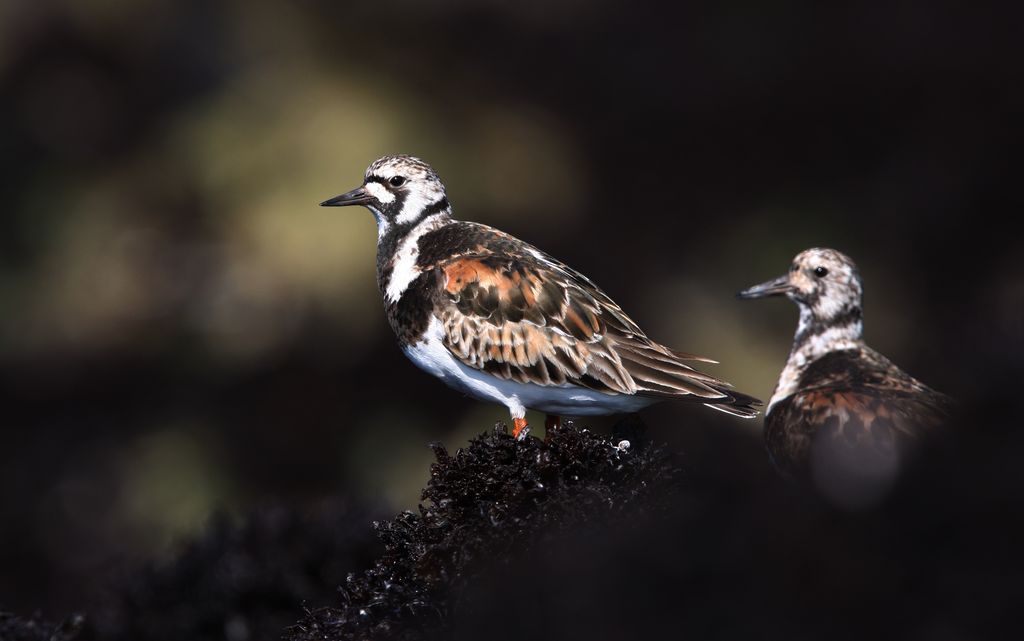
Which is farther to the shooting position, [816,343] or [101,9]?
[101,9]

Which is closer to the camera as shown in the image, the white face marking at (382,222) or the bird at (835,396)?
the bird at (835,396)

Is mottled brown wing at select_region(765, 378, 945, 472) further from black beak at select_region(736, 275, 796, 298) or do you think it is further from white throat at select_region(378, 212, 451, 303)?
white throat at select_region(378, 212, 451, 303)

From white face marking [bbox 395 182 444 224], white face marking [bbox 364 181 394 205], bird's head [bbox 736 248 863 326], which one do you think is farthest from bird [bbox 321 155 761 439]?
bird's head [bbox 736 248 863 326]

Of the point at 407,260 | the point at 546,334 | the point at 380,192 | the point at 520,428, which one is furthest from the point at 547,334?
the point at 380,192

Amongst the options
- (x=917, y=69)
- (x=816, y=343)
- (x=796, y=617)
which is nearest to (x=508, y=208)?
(x=917, y=69)

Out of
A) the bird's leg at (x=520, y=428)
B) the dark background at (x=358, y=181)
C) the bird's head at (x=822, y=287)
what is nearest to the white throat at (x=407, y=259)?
the bird's leg at (x=520, y=428)

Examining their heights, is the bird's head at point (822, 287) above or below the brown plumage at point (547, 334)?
above

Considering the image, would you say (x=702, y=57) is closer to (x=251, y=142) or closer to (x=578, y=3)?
(x=578, y=3)

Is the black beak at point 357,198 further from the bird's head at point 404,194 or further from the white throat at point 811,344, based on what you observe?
the white throat at point 811,344
